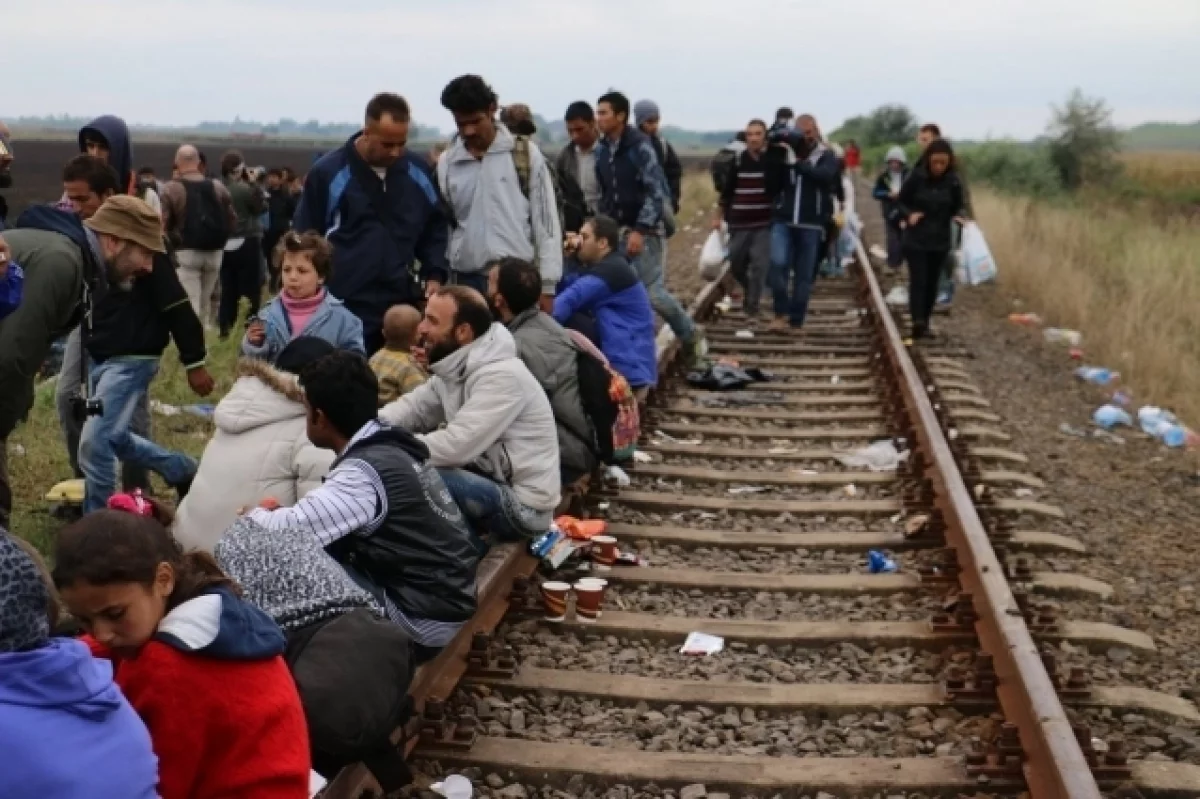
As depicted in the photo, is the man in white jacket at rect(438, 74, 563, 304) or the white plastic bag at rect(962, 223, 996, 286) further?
the white plastic bag at rect(962, 223, 996, 286)

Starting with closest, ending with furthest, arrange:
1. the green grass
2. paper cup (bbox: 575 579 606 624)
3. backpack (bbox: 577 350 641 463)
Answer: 1. paper cup (bbox: 575 579 606 624)
2. the green grass
3. backpack (bbox: 577 350 641 463)

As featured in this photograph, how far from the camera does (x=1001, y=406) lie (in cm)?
1046

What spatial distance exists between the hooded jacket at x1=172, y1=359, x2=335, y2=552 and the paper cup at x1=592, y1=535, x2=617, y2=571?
1637mm

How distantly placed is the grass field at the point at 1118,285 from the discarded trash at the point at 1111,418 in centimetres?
49

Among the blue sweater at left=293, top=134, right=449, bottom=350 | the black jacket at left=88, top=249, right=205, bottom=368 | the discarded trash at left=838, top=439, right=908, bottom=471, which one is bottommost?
the discarded trash at left=838, top=439, right=908, bottom=471

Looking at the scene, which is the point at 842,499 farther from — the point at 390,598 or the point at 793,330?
the point at 793,330

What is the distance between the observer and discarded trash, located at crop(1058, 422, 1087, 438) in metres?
9.74

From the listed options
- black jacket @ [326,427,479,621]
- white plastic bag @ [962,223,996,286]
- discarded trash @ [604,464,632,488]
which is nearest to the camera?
black jacket @ [326,427,479,621]

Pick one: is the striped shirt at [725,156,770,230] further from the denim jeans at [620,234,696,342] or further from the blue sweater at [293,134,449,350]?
the blue sweater at [293,134,449,350]

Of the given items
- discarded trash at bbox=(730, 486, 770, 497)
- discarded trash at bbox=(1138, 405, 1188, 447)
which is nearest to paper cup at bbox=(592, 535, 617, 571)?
discarded trash at bbox=(730, 486, 770, 497)

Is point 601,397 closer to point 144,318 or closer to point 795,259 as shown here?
point 144,318

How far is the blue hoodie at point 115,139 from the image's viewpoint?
23.4 ft

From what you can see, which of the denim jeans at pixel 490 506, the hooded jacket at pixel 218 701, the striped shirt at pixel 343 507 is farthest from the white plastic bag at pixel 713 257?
the hooded jacket at pixel 218 701

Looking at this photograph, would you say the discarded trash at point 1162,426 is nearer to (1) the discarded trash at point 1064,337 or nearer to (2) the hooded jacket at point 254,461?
(1) the discarded trash at point 1064,337
